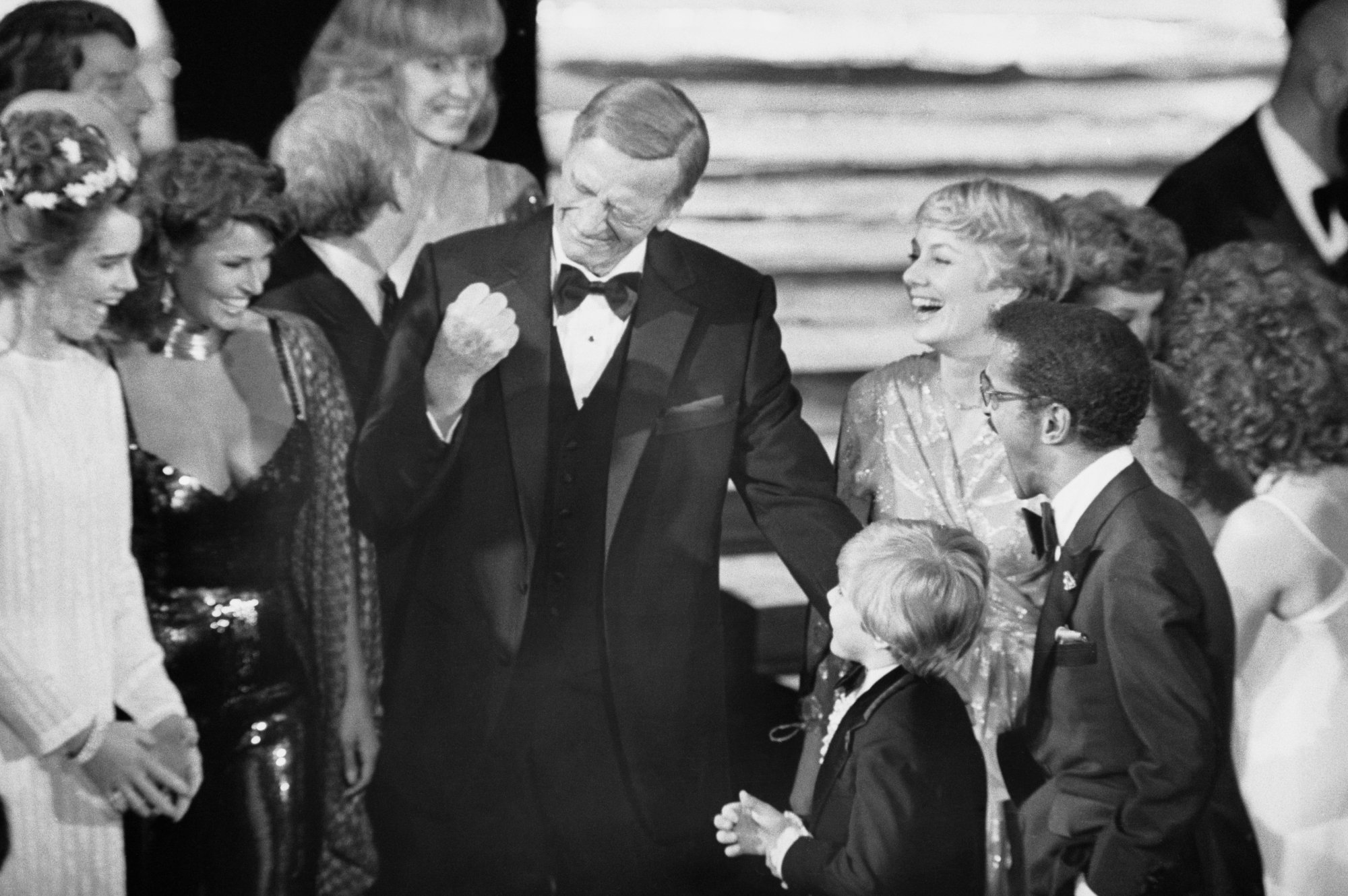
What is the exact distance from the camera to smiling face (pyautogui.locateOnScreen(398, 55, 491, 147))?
3.84m

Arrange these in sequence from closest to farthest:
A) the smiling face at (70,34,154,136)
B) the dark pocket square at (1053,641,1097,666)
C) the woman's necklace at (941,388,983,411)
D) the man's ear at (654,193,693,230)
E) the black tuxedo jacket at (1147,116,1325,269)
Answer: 1. the dark pocket square at (1053,641,1097,666)
2. the smiling face at (70,34,154,136)
3. the man's ear at (654,193,693,230)
4. the woman's necklace at (941,388,983,411)
5. the black tuxedo jacket at (1147,116,1325,269)

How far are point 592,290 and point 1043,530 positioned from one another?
1.02m

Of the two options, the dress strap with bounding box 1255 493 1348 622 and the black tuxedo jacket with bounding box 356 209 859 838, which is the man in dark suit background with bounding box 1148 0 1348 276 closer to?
the dress strap with bounding box 1255 493 1348 622

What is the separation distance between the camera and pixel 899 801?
3152 mm

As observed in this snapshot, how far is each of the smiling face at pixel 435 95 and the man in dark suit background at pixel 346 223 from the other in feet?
0.17

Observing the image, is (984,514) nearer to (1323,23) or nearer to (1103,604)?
(1103,604)

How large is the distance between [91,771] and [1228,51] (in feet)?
11.1

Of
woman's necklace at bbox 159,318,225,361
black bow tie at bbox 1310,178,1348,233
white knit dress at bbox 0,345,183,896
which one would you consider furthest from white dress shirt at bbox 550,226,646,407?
black bow tie at bbox 1310,178,1348,233

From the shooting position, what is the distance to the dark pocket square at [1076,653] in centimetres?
345

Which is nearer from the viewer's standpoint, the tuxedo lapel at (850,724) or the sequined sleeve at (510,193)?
the tuxedo lapel at (850,724)

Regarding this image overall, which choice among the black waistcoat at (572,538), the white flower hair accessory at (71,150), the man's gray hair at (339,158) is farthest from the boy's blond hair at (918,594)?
the white flower hair accessory at (71,150)

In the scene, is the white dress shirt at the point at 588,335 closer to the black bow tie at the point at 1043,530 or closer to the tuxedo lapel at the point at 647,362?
the tuxedo lapel at the point at 647,362

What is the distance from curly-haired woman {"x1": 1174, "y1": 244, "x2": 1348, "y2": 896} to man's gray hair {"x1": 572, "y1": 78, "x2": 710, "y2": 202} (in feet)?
4.20

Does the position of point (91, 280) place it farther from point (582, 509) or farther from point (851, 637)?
point (851, 637)
